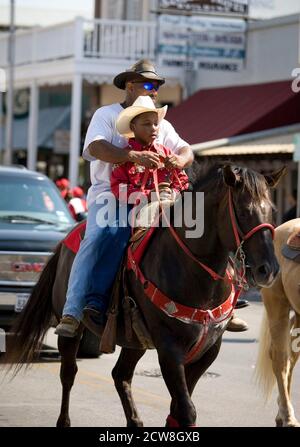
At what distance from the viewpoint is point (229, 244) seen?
6.95 meters

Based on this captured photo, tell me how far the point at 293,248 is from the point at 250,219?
3.01 m

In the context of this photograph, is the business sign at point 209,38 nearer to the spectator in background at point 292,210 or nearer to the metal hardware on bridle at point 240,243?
the spectator in background at point 292,210

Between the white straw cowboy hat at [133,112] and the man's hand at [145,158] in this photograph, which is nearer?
the man's hand at [145,158]

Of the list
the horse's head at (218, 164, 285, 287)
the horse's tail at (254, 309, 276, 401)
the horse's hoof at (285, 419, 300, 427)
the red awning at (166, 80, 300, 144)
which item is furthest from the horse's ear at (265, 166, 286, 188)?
the red awning at (166, 80, 300, 144)

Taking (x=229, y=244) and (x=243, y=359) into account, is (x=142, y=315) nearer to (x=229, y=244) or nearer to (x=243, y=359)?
(x=229, y=244)

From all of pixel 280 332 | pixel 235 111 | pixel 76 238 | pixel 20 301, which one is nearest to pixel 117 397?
pixel 280 332

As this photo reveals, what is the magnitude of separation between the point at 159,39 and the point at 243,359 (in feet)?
52.8

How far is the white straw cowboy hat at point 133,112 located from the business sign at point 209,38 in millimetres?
19979

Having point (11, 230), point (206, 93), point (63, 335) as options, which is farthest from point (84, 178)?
point (63, 335)

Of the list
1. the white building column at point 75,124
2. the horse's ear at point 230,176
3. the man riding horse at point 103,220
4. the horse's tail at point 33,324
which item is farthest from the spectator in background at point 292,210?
the horse's ear at point 230,176

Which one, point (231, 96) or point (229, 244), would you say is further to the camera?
point (231, 96)

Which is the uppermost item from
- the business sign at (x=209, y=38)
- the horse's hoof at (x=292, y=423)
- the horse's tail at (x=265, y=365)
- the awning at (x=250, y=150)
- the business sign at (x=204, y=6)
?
the business sign at (x=204, y=6)

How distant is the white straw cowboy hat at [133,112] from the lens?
7.54 meters
